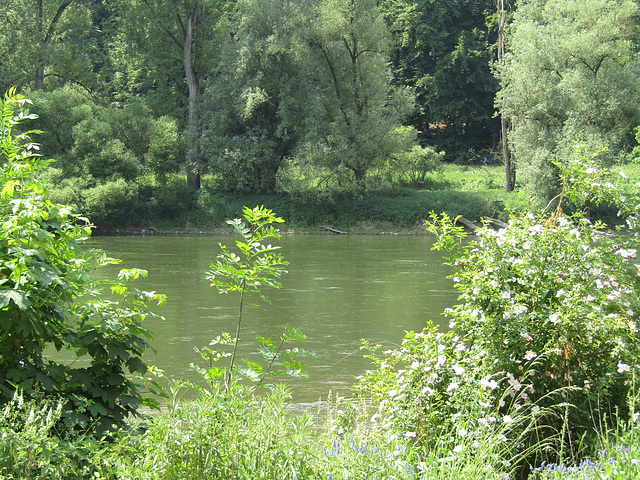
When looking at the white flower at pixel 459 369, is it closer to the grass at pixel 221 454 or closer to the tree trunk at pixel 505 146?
the grass at pixel 221 454

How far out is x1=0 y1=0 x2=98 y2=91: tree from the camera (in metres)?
37.2

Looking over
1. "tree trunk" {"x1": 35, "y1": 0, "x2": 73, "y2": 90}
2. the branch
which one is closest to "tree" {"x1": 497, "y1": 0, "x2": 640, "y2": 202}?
the branch

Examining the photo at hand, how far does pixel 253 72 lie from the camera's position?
36.2 m

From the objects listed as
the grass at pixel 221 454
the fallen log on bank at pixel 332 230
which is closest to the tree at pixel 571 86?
the fallen log on bank at pixel 332 230

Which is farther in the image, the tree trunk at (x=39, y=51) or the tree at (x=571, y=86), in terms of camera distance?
the tree trunk at (x=39, y=51)

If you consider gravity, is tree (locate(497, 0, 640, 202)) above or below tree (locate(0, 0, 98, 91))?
below

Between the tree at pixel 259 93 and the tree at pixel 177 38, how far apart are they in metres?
2.86

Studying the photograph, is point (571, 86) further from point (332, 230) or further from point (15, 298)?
point (15, 298)

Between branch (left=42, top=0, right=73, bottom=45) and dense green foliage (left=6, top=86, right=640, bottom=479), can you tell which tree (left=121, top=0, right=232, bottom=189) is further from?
dense green foliage (left=6, top=86, right=640, bottom=479)

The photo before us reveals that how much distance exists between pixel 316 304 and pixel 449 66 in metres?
39.9

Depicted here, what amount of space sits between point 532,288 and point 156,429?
8.86 feet

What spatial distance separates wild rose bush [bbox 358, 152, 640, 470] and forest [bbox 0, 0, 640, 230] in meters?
26.9

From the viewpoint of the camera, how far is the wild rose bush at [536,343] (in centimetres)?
462

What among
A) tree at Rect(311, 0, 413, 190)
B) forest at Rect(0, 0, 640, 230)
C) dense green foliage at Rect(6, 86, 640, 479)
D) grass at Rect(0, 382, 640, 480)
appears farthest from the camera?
tree at Rect(311, 0, 413, 190)
